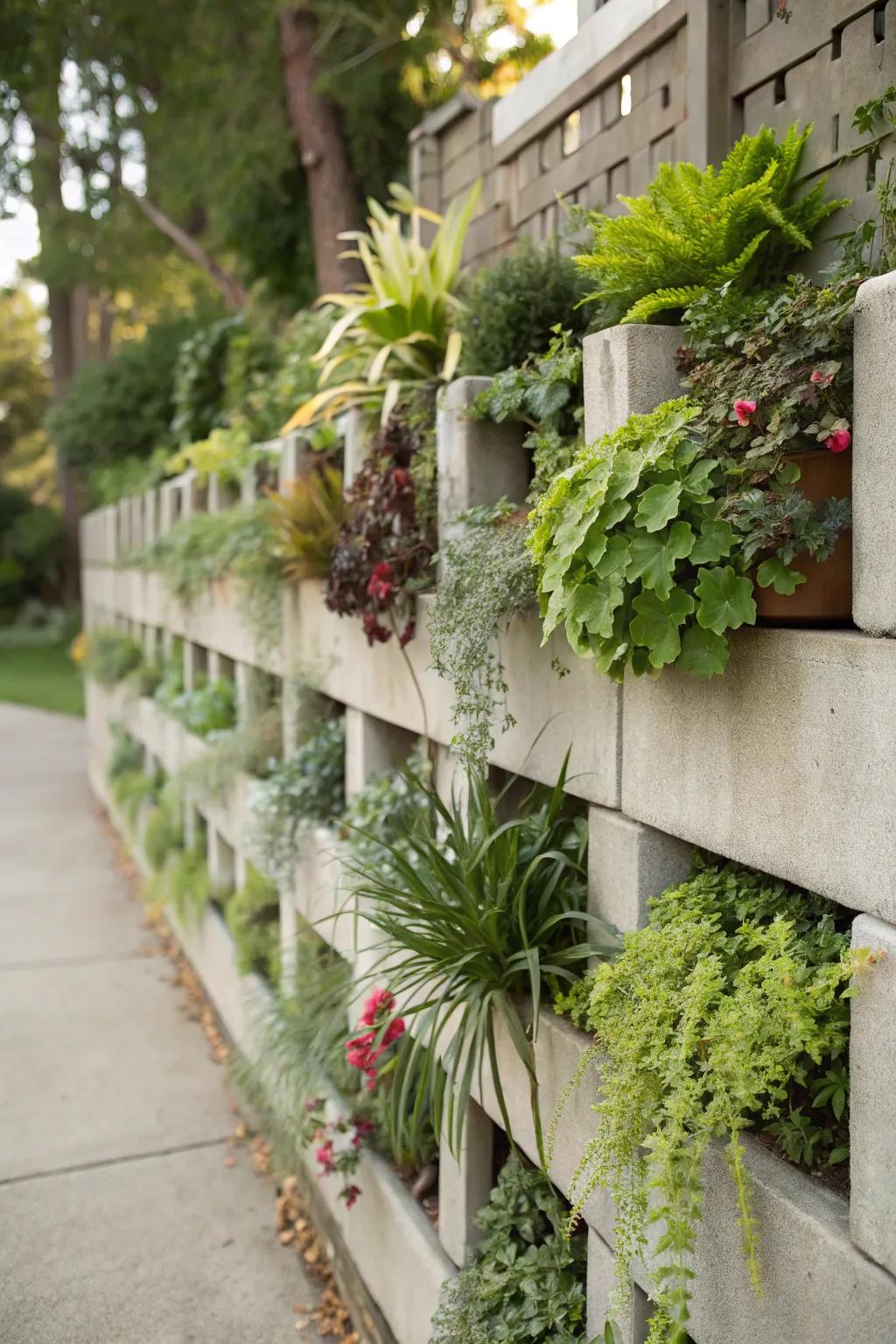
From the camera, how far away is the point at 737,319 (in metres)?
1.94

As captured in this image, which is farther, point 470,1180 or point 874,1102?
point 470,1180

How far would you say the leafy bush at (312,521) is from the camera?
3.56 m

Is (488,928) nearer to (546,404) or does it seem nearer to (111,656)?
(546,404)

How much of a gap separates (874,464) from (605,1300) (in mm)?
1548

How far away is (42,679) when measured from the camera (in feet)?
59.1

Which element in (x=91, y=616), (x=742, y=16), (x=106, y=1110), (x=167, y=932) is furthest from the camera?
(x=91, y=616)

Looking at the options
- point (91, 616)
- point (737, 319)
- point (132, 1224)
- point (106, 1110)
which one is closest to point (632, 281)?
point (737, 319)

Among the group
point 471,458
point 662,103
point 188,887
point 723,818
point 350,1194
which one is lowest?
point 350,1194

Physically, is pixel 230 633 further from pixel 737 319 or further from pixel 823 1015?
pixel 823 1015

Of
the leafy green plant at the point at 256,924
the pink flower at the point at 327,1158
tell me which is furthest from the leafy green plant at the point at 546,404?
the leafy green plant at the point at 256,924

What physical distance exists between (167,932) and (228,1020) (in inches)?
58.9

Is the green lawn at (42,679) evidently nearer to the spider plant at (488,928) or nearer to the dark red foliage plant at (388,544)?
the dark red foliage plant at (388,544)

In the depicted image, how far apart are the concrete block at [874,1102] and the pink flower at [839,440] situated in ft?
2.15

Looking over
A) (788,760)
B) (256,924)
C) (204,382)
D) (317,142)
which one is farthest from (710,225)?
(317,142)
